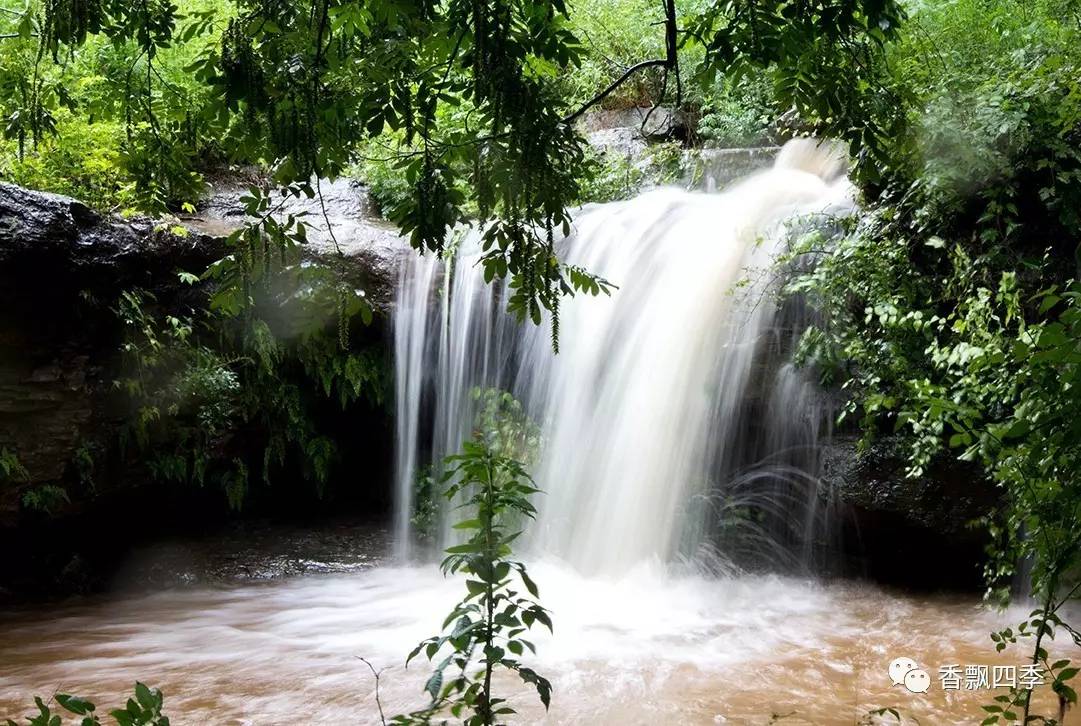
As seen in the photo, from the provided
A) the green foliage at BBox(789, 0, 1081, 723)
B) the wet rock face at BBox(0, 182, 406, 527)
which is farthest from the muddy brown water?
the wet rock face at BBox(0, 182, 406, 527)

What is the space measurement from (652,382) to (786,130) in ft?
13.5

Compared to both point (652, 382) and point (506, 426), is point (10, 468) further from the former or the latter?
point (652, 382)

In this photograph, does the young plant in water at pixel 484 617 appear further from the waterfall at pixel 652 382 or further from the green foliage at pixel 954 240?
the waterfall at pixel 652 382

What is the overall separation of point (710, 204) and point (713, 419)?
2377 millimetres

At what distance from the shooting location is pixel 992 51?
6.39 meters

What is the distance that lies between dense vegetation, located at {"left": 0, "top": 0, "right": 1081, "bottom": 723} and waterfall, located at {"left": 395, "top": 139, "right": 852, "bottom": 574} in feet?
1.89

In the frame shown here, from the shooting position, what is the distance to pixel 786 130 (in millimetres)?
9148

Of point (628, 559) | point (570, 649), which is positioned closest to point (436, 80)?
point (570, 649)

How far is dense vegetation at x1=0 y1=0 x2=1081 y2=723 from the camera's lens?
6.78 ft

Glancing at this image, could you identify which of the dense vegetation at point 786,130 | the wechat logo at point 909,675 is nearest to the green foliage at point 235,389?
the dense vegetation at point 786,130

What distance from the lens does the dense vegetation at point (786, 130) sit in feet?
6.78

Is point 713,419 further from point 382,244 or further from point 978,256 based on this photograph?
point 382,244

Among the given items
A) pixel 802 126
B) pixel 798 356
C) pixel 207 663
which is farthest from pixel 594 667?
Result: pixel 802 126

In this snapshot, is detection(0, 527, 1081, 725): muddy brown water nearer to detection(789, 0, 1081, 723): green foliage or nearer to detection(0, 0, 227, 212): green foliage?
detection(789, 0, 1081, 723): green foliage
